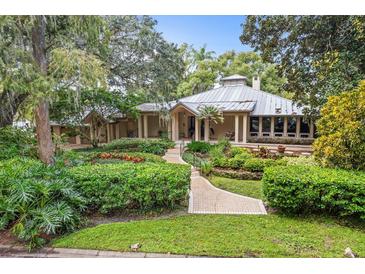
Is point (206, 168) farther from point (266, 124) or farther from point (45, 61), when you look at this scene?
point (266, 124)

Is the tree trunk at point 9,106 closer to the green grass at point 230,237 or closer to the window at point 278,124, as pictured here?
the green grass at point 230,237

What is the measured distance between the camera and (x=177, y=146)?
57.3 feet

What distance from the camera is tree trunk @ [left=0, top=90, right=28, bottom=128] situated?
8341 mm

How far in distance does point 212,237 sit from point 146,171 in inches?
89.8

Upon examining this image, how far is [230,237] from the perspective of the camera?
4590 mm

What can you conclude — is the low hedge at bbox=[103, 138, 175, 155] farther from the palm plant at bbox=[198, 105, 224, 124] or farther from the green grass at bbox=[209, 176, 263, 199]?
the green grass at bbox=[209, 176, 263, 199]

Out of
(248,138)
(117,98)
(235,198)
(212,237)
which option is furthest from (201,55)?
(212,237)

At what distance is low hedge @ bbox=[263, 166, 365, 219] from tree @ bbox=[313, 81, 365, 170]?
0.56 m

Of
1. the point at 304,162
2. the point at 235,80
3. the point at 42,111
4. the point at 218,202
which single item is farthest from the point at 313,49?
the point at 235,80

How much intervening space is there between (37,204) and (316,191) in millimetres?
6059

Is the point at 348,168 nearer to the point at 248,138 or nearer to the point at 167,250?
the point at 167,250

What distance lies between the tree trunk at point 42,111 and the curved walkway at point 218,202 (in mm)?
5356

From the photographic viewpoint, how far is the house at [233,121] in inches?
721

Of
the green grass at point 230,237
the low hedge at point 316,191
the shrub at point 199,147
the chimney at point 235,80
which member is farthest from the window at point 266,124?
the green grass at point 230,237
